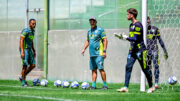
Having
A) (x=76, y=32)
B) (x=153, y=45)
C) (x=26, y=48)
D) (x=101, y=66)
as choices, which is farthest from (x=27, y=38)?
(x=76, y=32)

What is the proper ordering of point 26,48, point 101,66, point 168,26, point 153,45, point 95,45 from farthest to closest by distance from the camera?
point 168,26, point 26,48, point 153,45, point 95,45, point 101,66

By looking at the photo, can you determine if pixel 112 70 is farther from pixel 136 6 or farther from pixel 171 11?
pixel 171 11

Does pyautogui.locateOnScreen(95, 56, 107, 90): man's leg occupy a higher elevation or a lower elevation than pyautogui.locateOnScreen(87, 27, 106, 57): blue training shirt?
lower

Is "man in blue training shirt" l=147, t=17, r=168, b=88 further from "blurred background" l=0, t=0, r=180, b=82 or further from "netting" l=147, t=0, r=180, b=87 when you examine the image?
"blurred background" l=0, t=0, r=180, b=82

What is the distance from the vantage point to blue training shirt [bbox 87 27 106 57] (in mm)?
13070

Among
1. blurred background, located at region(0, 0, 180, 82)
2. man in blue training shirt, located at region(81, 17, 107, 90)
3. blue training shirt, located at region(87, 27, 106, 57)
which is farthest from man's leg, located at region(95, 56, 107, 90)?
blurred background, located at region(0, 0, 180, 82)

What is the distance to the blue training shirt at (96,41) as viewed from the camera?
13070 millimetres

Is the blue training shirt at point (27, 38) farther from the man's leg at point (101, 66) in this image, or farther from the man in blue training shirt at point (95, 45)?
the man's leg at point (101, 66)

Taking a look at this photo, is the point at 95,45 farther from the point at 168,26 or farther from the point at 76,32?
the point at 76,32

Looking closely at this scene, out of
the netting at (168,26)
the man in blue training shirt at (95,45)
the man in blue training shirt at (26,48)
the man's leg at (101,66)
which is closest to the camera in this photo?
the man's leg at (101,66)

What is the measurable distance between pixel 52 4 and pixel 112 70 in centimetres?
400

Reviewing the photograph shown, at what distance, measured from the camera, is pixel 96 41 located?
13148 mm

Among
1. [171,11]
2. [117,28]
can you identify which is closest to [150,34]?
[171,11]

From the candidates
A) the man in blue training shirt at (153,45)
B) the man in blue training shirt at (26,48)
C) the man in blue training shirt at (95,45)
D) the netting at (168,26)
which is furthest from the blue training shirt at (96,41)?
the man in blue training shirt at (26,48)
